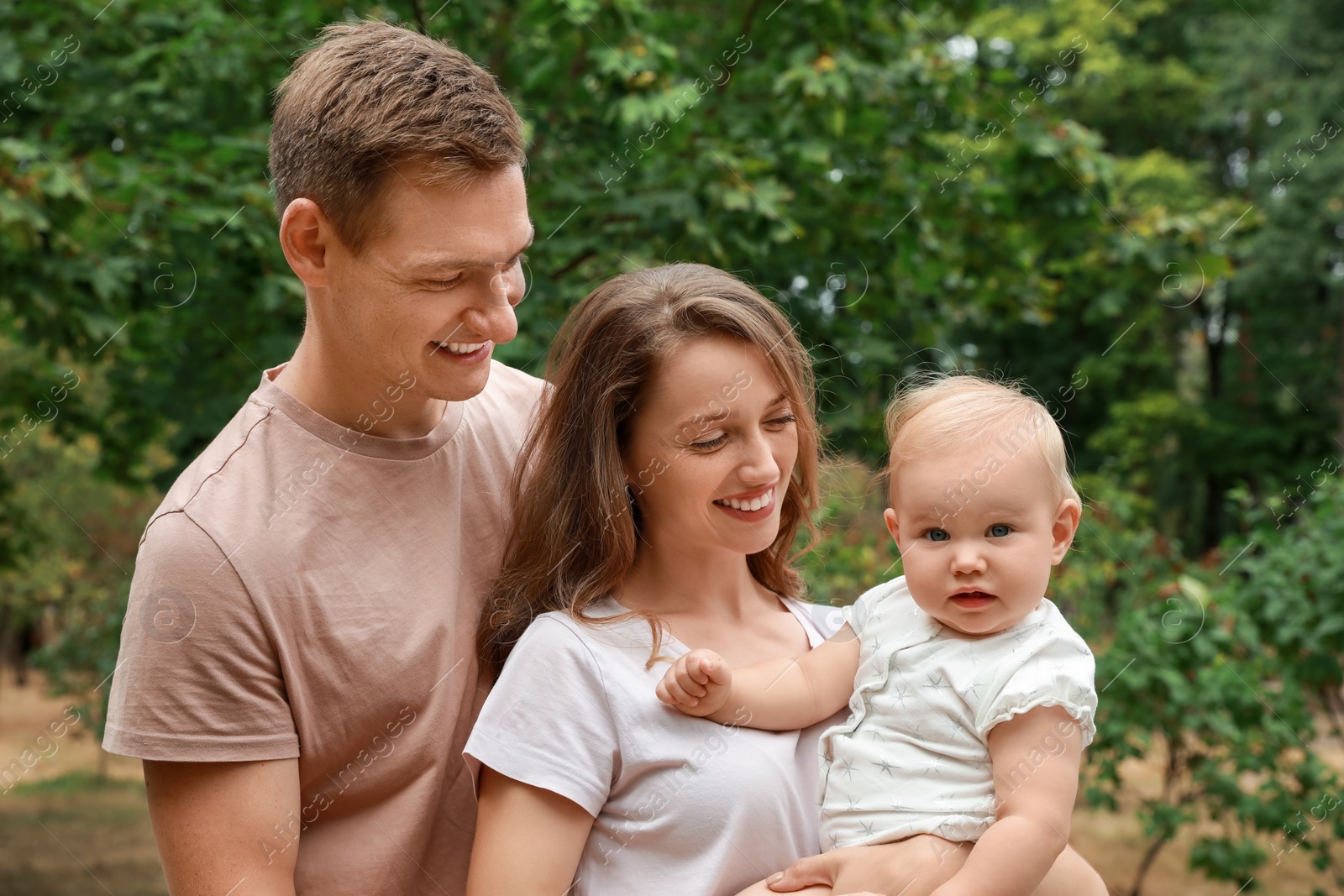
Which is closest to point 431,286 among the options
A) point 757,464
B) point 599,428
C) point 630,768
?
point 599,428

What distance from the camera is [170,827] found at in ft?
5.65

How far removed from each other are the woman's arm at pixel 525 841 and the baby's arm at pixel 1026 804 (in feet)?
1.75

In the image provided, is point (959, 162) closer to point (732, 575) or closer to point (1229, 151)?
point (732, 575)

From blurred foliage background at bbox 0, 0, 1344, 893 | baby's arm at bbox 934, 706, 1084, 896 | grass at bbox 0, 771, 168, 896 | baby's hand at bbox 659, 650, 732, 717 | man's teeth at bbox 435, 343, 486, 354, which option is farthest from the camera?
grass at bbox 0, 771, 168, 896

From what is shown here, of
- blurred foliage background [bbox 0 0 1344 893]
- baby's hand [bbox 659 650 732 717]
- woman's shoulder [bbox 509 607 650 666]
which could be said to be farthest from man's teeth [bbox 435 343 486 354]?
blurred foliage background [bbox 0 0 1344 893]

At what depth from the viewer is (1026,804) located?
1.71 meters

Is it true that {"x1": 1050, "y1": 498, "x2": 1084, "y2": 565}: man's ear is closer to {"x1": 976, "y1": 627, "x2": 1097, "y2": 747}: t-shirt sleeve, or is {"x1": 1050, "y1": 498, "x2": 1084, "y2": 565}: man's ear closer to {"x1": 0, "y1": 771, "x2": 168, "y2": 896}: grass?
{"x1": 976, "y1": 627, "x2": 1097, "y2": 747}: t-shirt sleeve

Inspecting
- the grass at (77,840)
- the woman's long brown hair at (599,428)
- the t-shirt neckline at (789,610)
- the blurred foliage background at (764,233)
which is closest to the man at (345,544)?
the woman's long brown hair at (599,428)

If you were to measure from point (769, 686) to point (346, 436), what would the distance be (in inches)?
31.3

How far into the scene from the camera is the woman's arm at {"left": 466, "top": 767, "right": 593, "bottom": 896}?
1702 millimetres

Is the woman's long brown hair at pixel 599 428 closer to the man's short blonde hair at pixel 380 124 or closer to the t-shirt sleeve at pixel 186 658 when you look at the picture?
the man's short blonde hair at pixel 380 124

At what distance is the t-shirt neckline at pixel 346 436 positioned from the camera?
6.23ft

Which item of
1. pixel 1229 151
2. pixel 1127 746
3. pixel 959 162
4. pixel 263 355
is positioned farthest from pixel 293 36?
pixel 1229 151

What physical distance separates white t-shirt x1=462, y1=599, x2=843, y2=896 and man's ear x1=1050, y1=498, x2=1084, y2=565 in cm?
58
